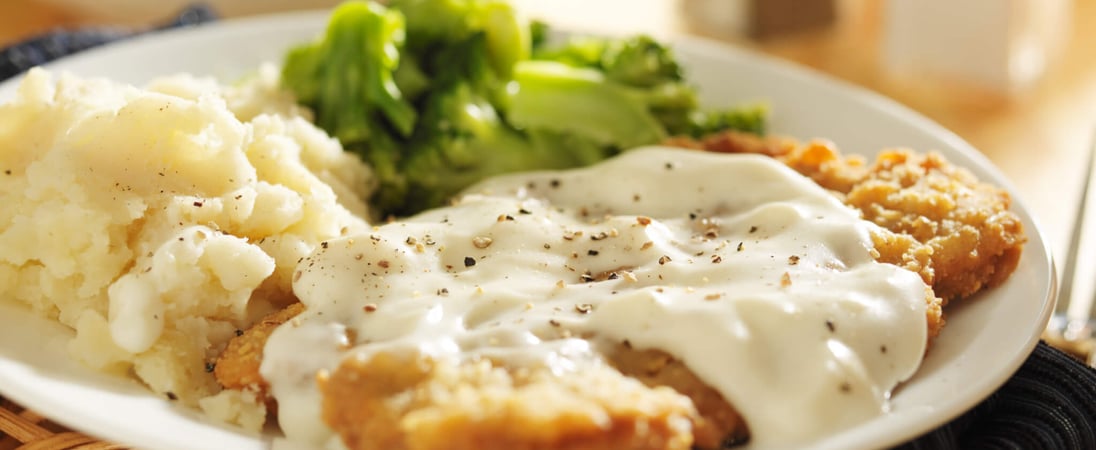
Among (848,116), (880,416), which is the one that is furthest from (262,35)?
(880,416)

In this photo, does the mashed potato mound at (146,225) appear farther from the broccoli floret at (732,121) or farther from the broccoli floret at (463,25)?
the broccoli floret at (732,121)

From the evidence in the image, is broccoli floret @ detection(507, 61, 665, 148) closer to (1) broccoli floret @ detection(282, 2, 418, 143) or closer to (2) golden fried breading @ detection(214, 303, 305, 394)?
(1) broccoli floret @ detection(282, 2, 418, 143)

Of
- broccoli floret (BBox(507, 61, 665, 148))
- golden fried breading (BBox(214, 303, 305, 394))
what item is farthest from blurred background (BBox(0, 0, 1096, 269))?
golden fried breading (BBox(214, 303, 305, 394))

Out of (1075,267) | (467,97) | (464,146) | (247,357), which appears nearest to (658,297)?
(247,357)

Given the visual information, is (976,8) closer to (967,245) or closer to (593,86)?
(593,86)

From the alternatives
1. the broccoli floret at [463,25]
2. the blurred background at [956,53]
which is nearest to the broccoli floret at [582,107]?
the broccoli floret at [463,25]

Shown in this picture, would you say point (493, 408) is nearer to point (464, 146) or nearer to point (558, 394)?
point (558, 394)
